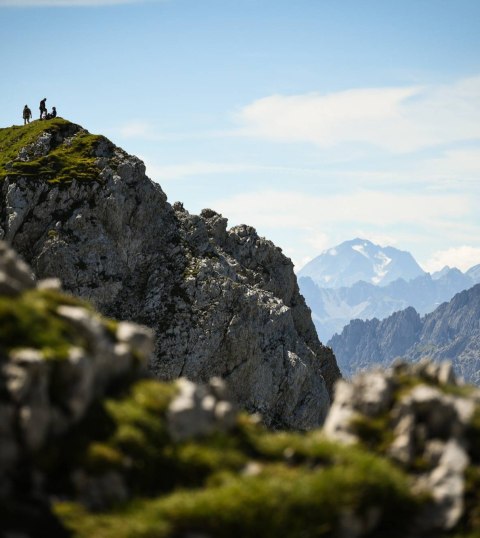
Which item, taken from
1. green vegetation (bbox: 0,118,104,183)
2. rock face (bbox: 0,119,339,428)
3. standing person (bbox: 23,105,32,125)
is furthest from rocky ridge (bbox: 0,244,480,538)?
standing person (bbox: 23,105,32,125)

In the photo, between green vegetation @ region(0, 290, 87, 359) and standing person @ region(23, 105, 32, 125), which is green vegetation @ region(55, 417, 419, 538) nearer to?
green vegetation @ region(0, 290, 87, 359)

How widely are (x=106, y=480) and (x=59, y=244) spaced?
80.7 m

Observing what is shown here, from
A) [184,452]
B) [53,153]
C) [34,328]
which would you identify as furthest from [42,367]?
[53,153]

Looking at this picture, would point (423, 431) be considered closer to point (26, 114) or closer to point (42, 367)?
point (42, 367)

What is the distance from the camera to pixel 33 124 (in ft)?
386

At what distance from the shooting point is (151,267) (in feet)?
348

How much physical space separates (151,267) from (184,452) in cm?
8628

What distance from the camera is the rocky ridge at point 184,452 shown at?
18.9 meters

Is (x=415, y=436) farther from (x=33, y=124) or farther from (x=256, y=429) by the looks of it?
(x=33, y=124)

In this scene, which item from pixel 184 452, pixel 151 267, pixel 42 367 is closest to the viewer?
pixel 42 367

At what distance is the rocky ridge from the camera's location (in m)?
18.9

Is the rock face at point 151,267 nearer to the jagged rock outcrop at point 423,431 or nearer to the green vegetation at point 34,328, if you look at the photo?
the jagged rock outcrop at point 423,431

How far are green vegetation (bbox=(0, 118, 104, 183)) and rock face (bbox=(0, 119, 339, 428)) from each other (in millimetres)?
259

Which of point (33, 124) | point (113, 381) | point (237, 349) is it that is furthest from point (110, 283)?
point (113, 381)
